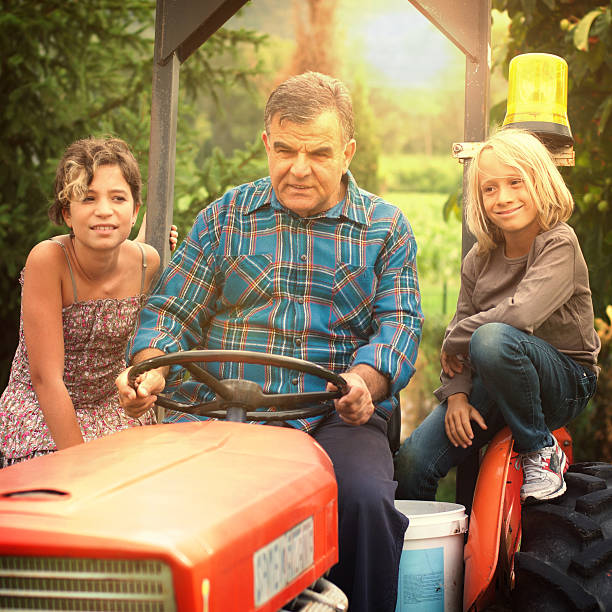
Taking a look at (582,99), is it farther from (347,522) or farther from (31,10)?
(31,10)

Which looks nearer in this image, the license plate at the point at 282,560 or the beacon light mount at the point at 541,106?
the license plate at the point at 282,560

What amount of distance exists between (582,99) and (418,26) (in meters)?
6.98

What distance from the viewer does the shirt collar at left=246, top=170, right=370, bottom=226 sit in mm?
2535

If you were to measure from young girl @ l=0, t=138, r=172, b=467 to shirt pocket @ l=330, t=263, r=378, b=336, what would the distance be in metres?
0.69

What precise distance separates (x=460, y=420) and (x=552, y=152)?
90 cm

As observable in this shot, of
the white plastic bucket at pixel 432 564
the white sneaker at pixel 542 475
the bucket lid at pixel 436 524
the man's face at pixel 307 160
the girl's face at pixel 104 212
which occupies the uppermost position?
the man's face at pixel 307 160

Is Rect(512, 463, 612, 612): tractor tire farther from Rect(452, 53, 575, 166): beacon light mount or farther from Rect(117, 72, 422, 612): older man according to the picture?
Rect(452, 53, 575, 166): beacon light mount

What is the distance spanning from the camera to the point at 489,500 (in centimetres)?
215

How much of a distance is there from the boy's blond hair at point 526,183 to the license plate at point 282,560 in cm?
130

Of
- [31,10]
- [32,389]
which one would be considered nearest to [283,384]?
[32,389]

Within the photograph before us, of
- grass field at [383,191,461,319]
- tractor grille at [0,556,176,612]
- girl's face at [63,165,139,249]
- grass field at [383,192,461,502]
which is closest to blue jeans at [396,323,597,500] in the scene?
girl's face at [63,165,139,249]

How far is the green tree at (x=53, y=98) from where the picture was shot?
5.29 metres

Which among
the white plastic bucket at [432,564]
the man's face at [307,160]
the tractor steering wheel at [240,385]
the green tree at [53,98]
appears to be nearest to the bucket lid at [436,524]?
the white plastic bucket at [432,564]

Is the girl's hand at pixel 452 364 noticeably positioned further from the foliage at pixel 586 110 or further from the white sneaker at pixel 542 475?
the foliage at pixel 586 110
